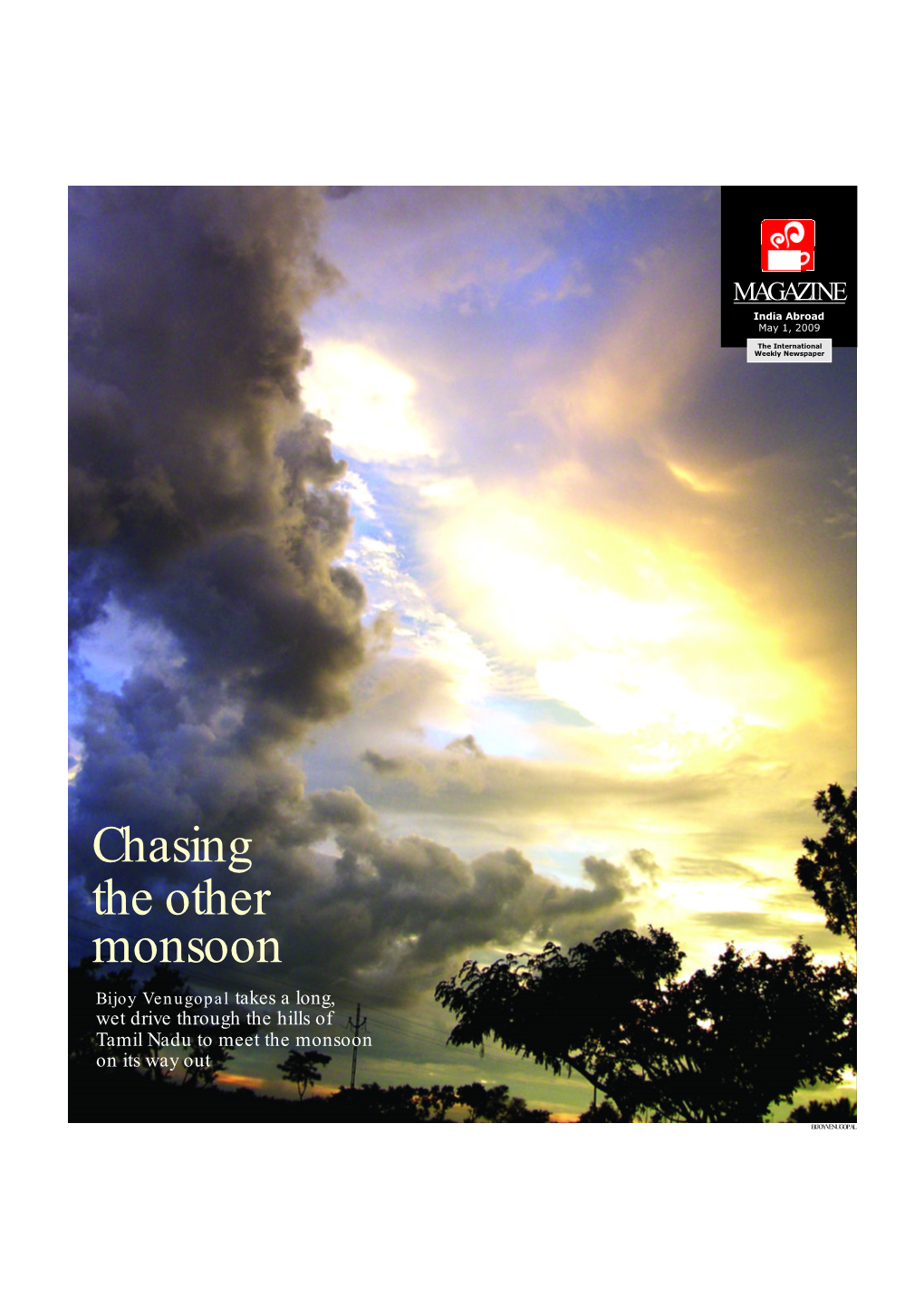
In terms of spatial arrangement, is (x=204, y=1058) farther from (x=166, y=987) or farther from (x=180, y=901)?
(x=180, y=901)

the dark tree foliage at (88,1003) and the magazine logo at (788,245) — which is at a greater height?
the magazine logo at (788,245)

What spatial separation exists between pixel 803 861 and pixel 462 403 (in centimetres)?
333

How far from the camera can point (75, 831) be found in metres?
4.74

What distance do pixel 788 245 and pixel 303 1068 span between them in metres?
5.26

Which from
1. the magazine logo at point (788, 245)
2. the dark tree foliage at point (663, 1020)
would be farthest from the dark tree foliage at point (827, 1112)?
the magazine logo at point (788, 245)

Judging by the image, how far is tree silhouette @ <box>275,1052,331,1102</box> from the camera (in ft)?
15.2

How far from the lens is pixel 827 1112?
15.1 feet

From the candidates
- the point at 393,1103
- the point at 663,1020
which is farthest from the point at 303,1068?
the point at 663,1020

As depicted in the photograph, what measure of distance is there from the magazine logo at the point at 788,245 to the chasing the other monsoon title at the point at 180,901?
4480mm

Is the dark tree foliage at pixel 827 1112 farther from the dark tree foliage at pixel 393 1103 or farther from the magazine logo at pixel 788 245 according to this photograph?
the magazine logo at pixel 788 245

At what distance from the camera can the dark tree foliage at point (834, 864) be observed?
4777mm

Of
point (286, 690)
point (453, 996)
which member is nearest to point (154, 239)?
point (286, 690)

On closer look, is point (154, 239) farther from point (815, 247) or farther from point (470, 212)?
point (815, 247)
